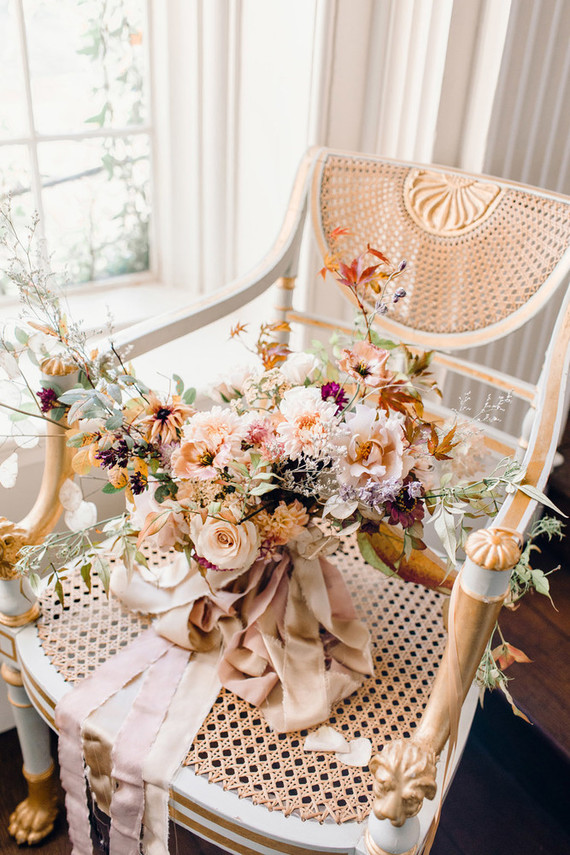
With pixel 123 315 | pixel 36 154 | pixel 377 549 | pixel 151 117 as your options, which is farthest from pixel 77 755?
pixel 151 117

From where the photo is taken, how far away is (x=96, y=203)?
1.64 m

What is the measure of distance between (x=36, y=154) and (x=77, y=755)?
116 cm

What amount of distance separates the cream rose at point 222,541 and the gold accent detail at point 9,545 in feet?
0.85

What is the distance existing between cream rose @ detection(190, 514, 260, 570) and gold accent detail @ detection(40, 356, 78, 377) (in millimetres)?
237

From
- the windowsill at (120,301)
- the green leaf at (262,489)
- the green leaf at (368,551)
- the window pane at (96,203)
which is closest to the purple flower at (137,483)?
the green leaf at (262,489)

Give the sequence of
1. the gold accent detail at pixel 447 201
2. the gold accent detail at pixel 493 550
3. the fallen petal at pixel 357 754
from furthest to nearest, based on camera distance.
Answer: the gold accent detail at pixel 447 201 < the fallen petal at pixel 357 754 < the gold accent detail at pixel 493 550

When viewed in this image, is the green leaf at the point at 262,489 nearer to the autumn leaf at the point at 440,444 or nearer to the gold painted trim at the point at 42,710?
the autumn leaf at the point at 440,444

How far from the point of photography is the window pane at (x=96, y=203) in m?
1.57

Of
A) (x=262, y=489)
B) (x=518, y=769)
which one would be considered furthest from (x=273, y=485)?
(x=518, y=769)

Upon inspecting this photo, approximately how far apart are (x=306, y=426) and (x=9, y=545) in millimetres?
438

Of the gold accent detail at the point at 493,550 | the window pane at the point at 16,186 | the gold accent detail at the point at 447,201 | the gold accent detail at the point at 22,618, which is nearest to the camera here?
the gold accent detail at the point at 493,550

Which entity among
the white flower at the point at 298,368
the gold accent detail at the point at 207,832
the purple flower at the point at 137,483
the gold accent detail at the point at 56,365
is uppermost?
the white flower at the point at 298,368

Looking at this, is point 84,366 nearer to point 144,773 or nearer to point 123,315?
point 144,773

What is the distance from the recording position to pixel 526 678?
1.30m
